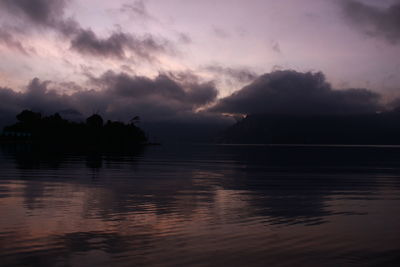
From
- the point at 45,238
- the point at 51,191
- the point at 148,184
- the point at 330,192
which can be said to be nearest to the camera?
the point at 45,238

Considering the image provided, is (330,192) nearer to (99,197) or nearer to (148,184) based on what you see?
(148,184)

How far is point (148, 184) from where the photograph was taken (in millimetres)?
40219

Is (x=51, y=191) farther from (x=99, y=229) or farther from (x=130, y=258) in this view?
(x=130, y=258)

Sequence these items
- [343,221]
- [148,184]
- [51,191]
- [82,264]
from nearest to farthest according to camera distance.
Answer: [82,264] → [343,221] → [51,191] → [148,184]

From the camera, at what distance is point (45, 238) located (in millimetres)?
17391

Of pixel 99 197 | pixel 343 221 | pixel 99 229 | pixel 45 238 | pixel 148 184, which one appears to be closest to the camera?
pixel 45 238

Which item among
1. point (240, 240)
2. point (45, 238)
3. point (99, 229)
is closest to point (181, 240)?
point (240, 240)

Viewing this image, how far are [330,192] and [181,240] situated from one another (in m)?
22.1

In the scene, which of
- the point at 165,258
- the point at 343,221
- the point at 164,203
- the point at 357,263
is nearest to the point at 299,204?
the point at 343,221

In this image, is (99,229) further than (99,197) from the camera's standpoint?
No

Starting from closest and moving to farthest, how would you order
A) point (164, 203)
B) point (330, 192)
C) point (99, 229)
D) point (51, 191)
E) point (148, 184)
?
point (99, 229) < point (164, 203) < point (51, 191) < point (330, 192) < point (148, 184)

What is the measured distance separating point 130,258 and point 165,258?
121cm

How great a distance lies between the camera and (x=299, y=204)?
95.0ft

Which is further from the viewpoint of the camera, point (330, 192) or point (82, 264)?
point (330, 192)
